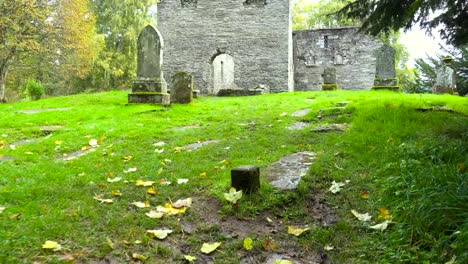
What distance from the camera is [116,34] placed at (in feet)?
115

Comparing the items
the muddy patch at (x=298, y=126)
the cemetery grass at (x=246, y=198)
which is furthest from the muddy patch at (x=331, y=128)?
the muddy patch at (x=298, y=126)

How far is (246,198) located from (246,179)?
7.6 inches

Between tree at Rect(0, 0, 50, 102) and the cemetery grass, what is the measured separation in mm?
15197

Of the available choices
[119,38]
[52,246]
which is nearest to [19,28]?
[119,38]

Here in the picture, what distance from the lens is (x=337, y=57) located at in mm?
26188

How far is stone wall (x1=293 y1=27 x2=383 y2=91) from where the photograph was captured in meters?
25.7

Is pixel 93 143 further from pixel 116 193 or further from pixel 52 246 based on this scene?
pixel 52 246

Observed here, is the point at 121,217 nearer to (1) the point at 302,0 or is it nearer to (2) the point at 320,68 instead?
(2) the point at 320,68

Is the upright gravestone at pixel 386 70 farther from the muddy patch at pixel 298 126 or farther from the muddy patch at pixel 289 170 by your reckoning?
the muddy patch at pixel 289 170

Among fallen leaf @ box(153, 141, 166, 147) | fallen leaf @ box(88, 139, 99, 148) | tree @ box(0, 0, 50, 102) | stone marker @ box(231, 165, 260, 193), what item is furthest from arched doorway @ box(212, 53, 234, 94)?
stone marker @ box(231, 165, 260, 193)

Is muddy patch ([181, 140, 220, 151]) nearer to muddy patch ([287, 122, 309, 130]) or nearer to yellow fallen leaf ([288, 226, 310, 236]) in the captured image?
muddy patch ([287, 122, 309, 130])

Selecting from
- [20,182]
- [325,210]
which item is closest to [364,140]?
[325,210]

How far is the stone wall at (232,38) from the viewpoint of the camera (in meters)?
22.3

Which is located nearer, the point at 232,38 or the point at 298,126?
the point at 298,126
